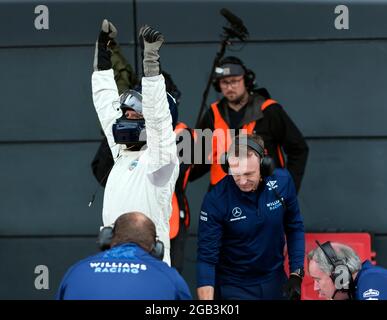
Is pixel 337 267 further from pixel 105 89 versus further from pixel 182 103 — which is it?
pixel 182 103

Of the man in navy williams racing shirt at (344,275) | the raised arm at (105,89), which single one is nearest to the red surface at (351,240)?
the raised arm at (105,89)

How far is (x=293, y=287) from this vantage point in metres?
7.86

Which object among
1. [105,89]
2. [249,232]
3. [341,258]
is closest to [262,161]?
[249,232]

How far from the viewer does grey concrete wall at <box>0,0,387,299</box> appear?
1014 centimetres

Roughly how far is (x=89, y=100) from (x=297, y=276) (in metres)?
3.13

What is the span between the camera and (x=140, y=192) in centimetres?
725

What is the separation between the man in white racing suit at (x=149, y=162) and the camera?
709cm

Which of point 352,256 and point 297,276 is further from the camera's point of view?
point 297,276

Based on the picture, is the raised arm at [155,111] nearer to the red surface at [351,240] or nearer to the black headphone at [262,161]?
the black headphone at [262,161]

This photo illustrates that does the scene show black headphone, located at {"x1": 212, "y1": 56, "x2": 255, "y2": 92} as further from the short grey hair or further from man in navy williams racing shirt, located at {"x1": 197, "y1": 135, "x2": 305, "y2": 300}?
the short grey hair

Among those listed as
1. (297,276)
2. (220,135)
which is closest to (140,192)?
(297,276)
